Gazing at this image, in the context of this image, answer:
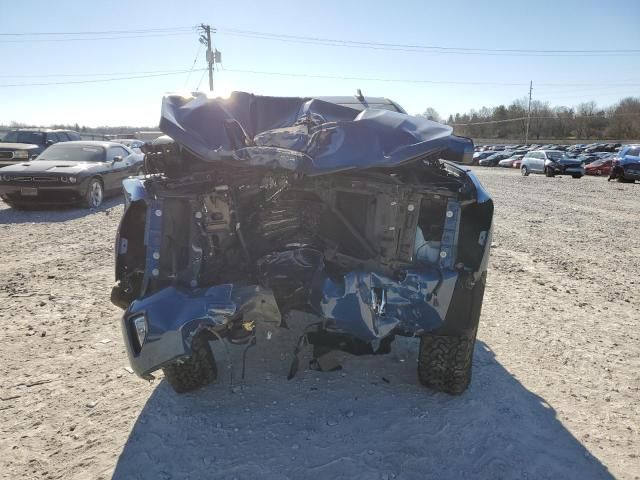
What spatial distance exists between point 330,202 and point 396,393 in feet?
4.19

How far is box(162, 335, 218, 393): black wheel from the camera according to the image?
273 centimetres

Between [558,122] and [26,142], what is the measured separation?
81.4 metres

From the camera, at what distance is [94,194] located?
30.7ft


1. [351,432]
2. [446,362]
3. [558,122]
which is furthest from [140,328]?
[558,122]

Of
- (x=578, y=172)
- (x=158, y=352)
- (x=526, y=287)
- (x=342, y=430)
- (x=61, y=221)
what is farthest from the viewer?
(x=578, y=172)

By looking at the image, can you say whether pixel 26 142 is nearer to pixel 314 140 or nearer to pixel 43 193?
pixel 43 193

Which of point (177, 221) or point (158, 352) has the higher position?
point (177, 221)

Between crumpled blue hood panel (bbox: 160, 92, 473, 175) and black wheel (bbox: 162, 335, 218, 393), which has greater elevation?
crumpled blue hood panel (bbox: 160, 92, 473, 175)

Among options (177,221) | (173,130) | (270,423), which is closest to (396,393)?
(270,423)

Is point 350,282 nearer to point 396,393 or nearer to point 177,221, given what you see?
point 396,393

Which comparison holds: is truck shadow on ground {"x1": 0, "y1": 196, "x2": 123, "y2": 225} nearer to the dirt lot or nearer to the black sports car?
the black sports car

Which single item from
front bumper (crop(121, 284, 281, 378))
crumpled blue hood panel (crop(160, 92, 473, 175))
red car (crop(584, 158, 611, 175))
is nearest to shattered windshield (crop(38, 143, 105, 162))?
crumpled blue hood panel (crop(160, 92, 473, 175))

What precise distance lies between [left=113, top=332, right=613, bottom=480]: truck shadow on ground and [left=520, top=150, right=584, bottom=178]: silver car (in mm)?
23047

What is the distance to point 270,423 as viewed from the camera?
250 centimetres
